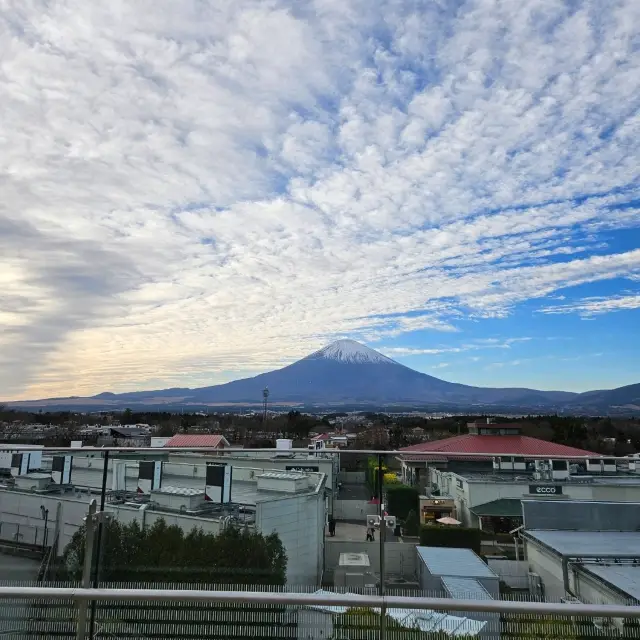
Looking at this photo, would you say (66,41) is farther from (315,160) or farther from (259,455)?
(259,455)

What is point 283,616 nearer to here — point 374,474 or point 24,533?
point 374,474

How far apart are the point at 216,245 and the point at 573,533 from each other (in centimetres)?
960

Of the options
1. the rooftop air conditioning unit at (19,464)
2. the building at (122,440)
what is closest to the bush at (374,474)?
the rooftop air conditioning unit at (19,464)

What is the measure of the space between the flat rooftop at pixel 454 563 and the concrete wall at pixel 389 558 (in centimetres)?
5

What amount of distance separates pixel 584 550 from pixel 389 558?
762 millimetres

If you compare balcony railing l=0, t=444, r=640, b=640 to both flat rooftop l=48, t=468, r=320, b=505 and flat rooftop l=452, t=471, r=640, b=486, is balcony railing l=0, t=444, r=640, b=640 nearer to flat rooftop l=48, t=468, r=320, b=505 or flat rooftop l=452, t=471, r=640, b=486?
flat rooftop l=48, t=468, r=320, b=505

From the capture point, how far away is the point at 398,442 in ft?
111

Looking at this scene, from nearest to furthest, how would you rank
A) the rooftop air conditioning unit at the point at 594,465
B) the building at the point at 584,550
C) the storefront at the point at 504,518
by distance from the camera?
the building at the point at 584,550, the rooftop air conditioning unit at the point at 594,465, the storefront at the point at 504,518

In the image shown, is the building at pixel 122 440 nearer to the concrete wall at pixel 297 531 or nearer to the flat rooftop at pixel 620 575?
the concrete wall at pixel 297 531

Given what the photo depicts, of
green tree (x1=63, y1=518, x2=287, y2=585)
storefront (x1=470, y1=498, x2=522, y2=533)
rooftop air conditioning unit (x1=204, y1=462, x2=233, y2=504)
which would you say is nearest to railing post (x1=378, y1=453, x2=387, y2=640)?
green tree (x1=63, y1=518, x2=287, y2=585)

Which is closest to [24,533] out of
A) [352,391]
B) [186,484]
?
[186,484]

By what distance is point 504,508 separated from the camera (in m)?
2.52

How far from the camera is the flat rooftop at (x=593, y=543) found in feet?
6.10

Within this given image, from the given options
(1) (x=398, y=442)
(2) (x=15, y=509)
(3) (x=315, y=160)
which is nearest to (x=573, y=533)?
(2) (x=15, y=509)
